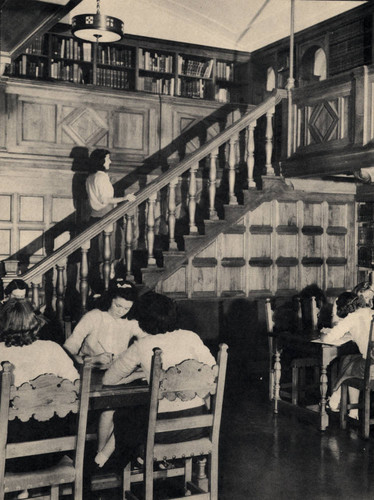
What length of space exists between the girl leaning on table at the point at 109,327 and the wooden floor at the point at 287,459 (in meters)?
1.11

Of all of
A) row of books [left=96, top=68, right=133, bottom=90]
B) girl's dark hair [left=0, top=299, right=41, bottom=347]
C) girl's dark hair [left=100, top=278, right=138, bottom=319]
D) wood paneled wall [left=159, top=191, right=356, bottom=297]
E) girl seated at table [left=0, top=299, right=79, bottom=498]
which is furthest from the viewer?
row of books [left=96, top=68, right=133, bottom=90]

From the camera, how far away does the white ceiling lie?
32.2 ft

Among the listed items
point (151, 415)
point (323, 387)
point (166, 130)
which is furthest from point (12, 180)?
point (151, 415)

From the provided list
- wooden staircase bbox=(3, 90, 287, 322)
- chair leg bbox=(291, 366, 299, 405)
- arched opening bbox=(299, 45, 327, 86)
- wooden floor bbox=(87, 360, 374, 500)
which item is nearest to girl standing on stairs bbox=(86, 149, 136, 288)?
wooden staircase bbox=(3, 90, 287, 322)

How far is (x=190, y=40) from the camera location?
34.4 ft

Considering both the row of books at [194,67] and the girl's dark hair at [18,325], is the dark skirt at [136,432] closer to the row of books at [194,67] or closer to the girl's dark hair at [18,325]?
the girl's dark hair at [18,325]

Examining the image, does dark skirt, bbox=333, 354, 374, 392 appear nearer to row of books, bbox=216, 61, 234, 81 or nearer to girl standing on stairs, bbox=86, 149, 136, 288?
girl standing on stairs, bbox=86, 149, 136, 288

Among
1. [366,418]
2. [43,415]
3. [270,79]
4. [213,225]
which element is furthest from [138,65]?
[43,415]

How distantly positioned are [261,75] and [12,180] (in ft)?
16.5

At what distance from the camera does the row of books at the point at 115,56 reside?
9516mm

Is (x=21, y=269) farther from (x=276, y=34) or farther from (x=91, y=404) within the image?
(x=276, y=34)

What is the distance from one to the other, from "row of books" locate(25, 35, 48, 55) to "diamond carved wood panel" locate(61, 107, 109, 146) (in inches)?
73.2

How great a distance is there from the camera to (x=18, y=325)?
3629 millimetres

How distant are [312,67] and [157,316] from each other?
7386 mm
